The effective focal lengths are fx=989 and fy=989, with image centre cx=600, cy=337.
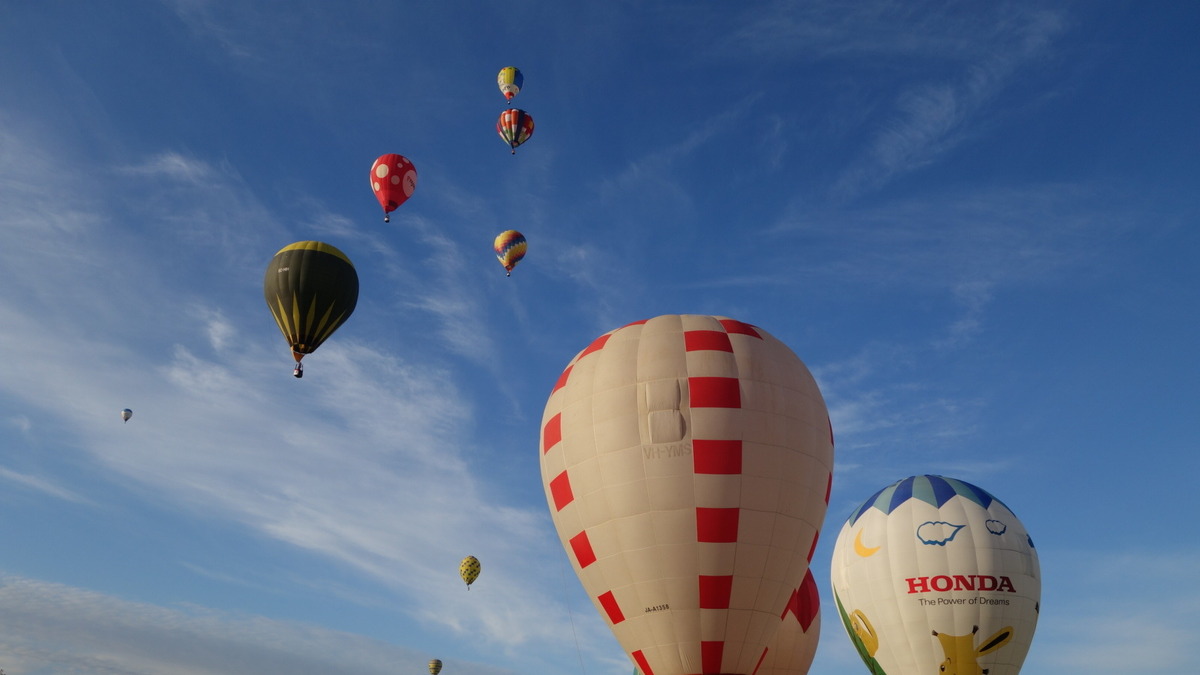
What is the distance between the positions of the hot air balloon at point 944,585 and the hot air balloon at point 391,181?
17.7 meters

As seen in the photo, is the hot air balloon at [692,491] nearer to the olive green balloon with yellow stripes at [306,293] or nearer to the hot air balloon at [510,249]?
the olive green balloon with yellow stripes at [306,293]

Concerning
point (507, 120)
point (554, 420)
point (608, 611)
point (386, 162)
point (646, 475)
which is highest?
point (507, 120)

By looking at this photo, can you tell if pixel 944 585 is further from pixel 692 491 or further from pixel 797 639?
pixel 692 491

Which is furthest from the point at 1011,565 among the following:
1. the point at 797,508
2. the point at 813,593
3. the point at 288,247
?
the point at 288,247

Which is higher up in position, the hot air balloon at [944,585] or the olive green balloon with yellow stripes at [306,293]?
the olive green balloon with yellow stripes at [306,293]

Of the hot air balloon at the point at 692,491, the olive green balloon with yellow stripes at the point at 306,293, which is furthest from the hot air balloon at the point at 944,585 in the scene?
the olive green balloon with yellow stripes at the point at 306,293

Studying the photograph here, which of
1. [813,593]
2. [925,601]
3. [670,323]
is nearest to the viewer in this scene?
[670,323]

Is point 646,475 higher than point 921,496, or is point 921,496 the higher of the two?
point 921,496

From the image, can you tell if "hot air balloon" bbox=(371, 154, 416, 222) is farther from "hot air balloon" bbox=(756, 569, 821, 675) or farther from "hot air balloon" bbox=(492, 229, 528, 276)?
"hot air balloon" bbox=(756, 569, 821, 675)

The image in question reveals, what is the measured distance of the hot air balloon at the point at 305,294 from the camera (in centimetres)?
2606

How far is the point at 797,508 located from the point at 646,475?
9.47 feet

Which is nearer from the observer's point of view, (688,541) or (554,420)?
(688,541)

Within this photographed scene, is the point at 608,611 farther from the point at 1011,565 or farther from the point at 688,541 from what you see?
the point at 1011,565

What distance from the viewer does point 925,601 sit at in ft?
83.0
